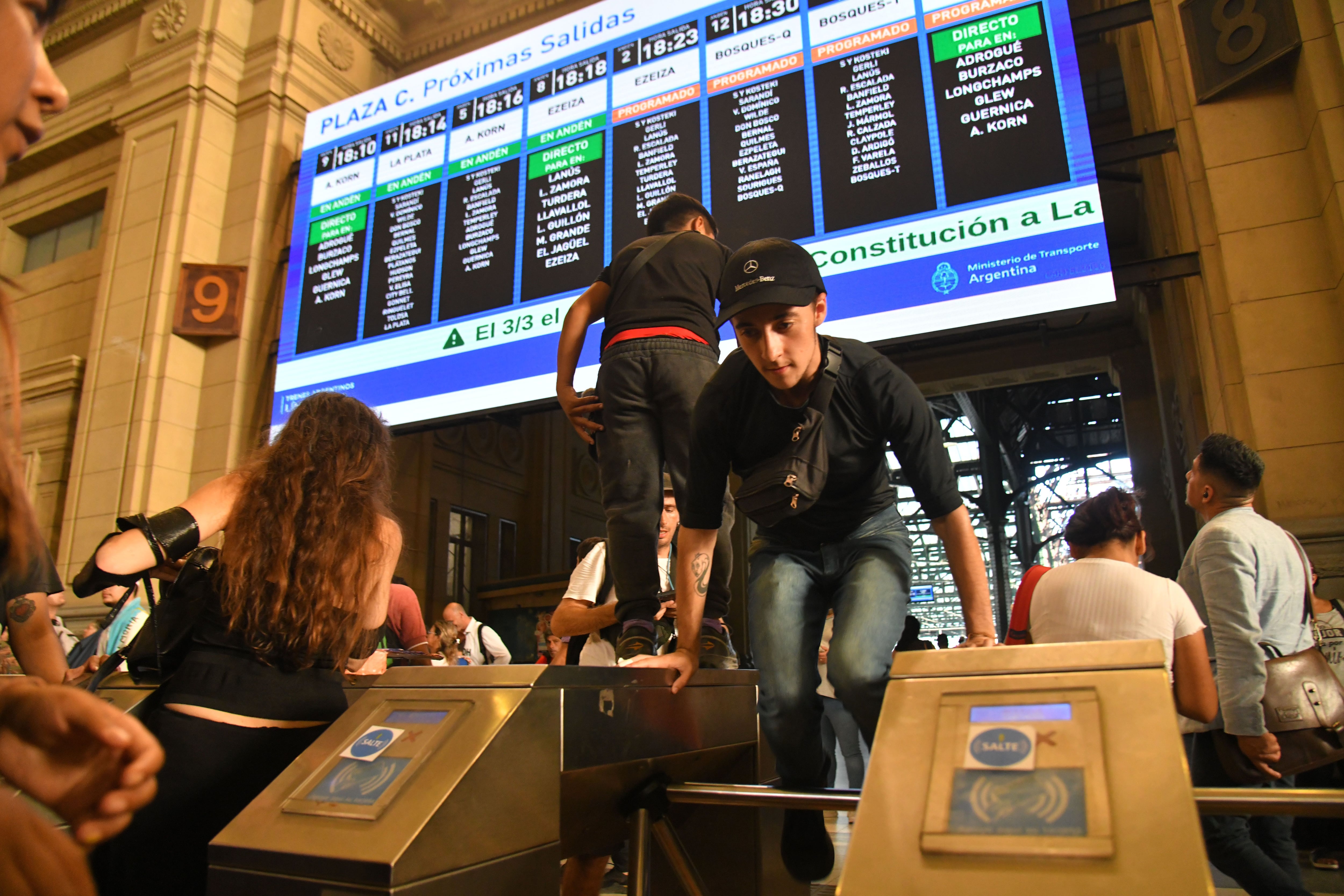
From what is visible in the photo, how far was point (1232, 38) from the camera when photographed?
4891 mm

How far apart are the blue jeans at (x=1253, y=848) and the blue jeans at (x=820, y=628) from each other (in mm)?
1021

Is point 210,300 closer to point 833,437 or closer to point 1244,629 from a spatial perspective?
point 833,437

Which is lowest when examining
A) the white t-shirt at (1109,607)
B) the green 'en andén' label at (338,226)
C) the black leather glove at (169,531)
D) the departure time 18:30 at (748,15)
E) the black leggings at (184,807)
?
the black leggings at (184,807)

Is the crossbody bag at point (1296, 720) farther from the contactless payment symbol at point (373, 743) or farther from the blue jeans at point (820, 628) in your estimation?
the contactless payment symbol at point (373, 743)

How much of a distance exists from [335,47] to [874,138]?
7.10 m

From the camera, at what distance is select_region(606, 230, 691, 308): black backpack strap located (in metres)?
3.10

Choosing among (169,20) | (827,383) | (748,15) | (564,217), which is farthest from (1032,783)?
(169,20)

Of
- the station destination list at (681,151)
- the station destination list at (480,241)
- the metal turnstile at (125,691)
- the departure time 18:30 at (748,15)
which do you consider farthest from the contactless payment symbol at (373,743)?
the departure time 18:30 at (748,15)

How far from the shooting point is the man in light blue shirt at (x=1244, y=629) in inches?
97.4

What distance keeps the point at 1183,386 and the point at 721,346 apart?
12.0ft

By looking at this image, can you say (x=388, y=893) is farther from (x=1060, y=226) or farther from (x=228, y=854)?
(x=1060, y=226)

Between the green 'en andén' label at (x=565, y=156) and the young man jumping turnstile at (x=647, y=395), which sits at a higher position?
the green 'en andén' label at (x=565, y=156)

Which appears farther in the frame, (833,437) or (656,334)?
(656,334)

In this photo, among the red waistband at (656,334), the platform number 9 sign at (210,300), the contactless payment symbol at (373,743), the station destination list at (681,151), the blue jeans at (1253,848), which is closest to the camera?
the contactless payment symbol at (373,743)
